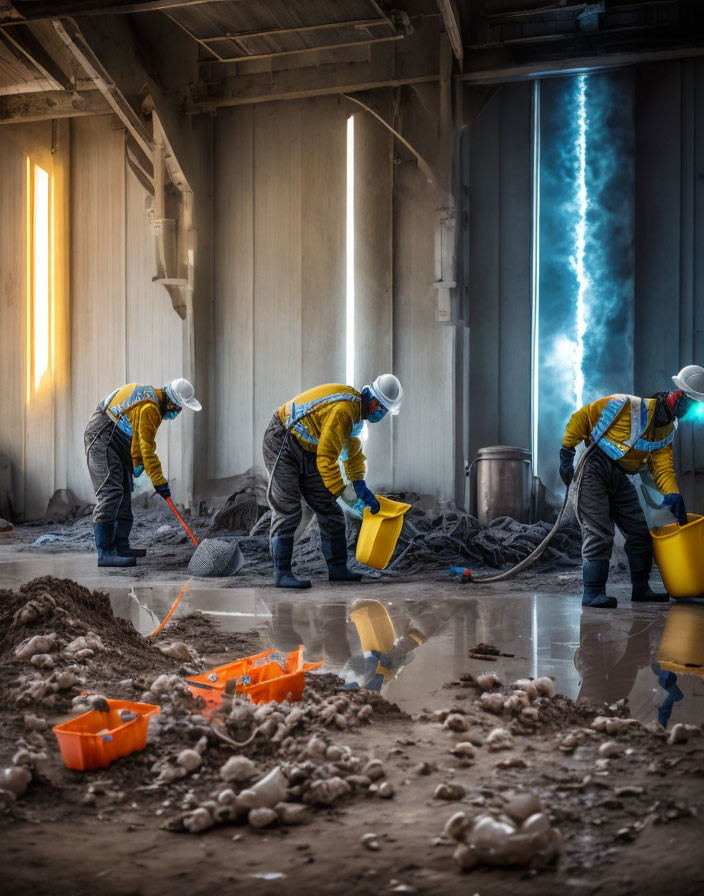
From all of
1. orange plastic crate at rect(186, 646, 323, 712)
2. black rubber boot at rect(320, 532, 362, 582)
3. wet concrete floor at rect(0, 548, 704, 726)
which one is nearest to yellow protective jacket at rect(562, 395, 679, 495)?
wet concrete floor at rect(0, 548, 704, 726)

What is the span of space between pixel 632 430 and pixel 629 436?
0.15 ft

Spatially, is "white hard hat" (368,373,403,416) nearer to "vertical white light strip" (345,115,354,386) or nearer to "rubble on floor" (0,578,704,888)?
"rubble on floor" (0,578,704,888)

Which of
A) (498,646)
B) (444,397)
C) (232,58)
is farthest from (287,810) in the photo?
(232,58)

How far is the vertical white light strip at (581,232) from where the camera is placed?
9.50 m

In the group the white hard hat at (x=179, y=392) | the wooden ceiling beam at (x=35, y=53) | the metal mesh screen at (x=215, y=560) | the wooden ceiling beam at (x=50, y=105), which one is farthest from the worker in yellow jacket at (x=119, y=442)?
the wooden ceiling beam at (x=50, y=105)

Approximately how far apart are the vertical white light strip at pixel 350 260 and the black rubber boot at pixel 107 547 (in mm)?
3635

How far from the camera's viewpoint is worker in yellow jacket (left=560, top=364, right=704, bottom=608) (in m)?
5.93

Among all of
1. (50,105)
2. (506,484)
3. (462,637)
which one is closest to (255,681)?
(462,637)

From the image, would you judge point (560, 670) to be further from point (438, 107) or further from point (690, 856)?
point (438, 107)

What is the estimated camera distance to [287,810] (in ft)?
7.48

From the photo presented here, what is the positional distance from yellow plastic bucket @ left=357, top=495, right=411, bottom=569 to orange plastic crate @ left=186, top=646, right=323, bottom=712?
277 centimetres

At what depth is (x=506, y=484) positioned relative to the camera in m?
9.19

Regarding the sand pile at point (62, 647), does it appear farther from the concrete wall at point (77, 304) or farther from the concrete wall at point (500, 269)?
the concrete wall at point (77, 304)

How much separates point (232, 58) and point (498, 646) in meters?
8.17
